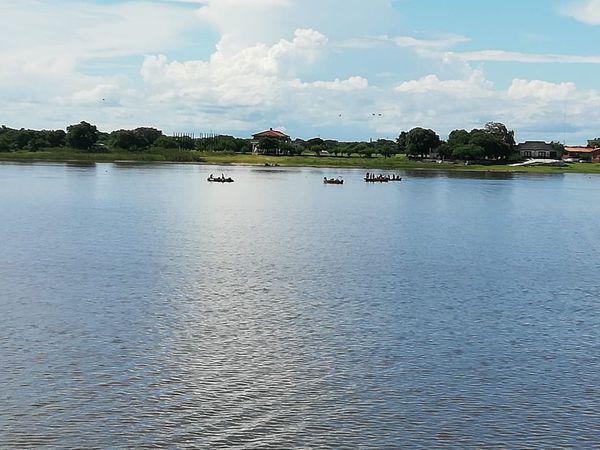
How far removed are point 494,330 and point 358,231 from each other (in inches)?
1098

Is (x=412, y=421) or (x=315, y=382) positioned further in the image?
(x=315, y=382)

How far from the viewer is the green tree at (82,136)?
6762 inches

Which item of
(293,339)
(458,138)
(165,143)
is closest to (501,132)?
(458,138)

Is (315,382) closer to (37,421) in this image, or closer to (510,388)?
(510,388)

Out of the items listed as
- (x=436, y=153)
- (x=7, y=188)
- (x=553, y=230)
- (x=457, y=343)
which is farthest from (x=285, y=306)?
(x=436, y=153)

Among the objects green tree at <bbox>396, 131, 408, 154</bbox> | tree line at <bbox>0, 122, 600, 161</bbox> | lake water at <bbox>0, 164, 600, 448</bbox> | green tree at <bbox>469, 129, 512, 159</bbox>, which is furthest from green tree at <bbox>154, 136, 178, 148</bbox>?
lake water at <bbox>0, 164, 600, 448</bbox>

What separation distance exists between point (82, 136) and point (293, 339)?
524 feet

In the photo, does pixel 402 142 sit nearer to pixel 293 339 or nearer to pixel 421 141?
pixel 421 141

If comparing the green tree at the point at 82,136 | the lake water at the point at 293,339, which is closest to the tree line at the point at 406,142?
the green tree at the point at 82,136

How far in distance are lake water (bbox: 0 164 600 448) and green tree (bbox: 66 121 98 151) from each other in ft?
419

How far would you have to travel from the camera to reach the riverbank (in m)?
170

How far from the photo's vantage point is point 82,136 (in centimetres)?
17275

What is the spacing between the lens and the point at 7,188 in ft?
272

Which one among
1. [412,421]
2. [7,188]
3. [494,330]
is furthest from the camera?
[7,188]
